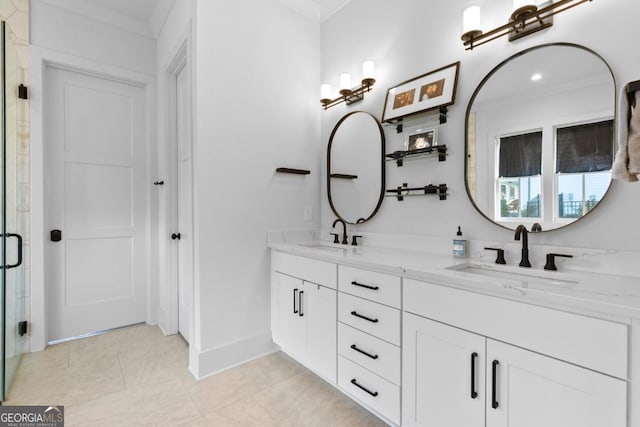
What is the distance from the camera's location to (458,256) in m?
1.74

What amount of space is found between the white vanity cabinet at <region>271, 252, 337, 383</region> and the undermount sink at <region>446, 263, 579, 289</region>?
78 cm

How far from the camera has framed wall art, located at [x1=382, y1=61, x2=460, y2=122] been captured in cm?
180

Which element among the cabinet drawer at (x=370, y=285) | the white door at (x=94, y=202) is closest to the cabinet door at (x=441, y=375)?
the cabinet drawer at (x=370, y=285)

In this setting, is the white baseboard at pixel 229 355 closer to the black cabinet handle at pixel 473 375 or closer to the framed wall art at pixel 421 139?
the black cabinet handle at pixel 473 375

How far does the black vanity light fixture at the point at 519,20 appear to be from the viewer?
140 cm

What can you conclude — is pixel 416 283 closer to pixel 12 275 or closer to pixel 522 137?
pixel 522 137

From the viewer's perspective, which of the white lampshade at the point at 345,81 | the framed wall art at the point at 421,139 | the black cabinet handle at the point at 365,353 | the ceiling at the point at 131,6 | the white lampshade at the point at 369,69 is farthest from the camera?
the ceiling at the point at 131,6

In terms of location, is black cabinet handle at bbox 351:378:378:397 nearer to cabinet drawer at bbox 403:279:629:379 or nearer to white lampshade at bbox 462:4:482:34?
cabinet drawer at bbox 403:279:629:379

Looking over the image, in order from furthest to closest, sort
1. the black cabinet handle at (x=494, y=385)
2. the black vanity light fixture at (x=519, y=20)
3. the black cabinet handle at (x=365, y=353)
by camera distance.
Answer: the black cabinet handle at (x=365, y=353) < the black vanity light fixture at (x=519, y=20) < the black cabinet handle at (x=494, y=385)

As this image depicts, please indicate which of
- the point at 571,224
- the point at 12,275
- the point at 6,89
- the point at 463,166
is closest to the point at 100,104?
the point at 6,89

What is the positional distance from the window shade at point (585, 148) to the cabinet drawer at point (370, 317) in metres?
1.06

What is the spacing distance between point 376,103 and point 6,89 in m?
2.39

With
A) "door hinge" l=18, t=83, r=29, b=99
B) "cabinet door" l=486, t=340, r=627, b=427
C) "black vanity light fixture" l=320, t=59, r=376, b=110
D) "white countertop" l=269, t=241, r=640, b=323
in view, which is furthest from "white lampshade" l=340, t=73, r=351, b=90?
"door hinge" l=18, t=83, r=29, b=99

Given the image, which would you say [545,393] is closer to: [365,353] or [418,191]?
[365,353]
